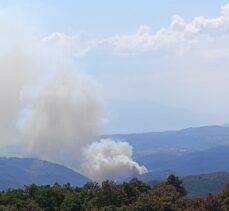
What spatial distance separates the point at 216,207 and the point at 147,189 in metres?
11.7

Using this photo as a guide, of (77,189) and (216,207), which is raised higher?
(77,189)

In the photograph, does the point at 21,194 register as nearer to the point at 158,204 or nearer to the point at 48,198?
the point at 48,198

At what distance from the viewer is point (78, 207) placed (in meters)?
53.8

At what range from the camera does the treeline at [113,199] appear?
47.7 m

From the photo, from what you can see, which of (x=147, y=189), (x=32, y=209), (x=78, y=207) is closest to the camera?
(x=32, y=209)

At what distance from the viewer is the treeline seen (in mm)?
47656

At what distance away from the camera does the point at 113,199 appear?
52875 mm

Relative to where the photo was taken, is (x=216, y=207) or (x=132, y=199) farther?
(x=132, y=199)

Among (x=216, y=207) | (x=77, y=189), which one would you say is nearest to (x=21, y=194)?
(x=77, y=189)

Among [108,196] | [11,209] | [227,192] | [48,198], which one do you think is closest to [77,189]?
[48,198]

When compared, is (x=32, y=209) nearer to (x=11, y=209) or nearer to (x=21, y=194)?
(x=11, y=209)

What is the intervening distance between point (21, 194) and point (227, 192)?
21167mm

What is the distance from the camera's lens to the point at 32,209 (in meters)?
50.5

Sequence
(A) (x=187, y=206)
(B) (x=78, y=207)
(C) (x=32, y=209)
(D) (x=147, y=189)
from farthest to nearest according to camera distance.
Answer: (D) (x=147, y=189)
(B) (x=78, y=207)
(C) (x=32, y=209)
(A) (x=187, y=206)
